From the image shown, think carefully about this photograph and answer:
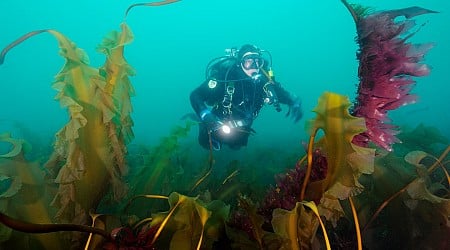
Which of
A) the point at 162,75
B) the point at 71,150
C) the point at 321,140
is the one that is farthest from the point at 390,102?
the point at 162,75

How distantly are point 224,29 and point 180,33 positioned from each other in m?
13.1

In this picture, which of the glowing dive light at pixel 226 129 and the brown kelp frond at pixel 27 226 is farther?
the glowing dive light at pixel 226 129

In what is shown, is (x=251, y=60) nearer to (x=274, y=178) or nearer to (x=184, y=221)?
(x=274, y=178)

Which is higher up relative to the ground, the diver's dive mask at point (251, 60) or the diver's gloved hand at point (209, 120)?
the diver's dive mask at point (251, 60)

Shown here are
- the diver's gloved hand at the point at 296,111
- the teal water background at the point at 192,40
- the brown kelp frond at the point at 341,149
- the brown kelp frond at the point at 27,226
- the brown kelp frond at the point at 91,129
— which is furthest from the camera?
the teal water background at the point at 192,40

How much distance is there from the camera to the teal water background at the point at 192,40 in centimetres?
6456

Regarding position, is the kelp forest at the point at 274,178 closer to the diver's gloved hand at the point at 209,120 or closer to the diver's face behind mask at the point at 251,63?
the diver's gloved hand at the point at 209,120

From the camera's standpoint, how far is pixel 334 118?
49.0 inches

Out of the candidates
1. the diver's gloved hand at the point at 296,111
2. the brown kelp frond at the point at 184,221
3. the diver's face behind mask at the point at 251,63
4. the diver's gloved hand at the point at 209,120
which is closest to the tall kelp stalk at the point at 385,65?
the brown kelp frond at the point at 184,221

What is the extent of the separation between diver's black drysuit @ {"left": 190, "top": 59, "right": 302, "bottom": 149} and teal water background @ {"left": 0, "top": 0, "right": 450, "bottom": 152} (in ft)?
144

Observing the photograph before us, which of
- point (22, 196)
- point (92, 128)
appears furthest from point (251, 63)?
point (22, 196)

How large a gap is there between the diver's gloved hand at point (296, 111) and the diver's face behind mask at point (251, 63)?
3.04 ft

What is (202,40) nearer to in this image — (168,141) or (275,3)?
(275,3)

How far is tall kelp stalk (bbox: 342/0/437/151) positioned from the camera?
1.21m
